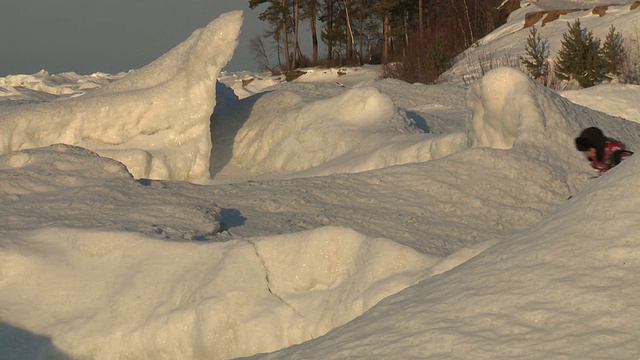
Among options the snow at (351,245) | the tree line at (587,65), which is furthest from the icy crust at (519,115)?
the tree line at (587,65)

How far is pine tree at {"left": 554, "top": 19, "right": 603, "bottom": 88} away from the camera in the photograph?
24.5 m

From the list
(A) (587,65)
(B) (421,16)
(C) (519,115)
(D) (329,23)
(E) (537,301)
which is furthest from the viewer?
(D) (329,23)

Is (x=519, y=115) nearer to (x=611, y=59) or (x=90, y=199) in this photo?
(x=90, y=199)

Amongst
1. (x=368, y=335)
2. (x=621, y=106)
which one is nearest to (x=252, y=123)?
(x=621, y=106)

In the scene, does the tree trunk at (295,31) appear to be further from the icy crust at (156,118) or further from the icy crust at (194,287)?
the icy crust at (194,287)

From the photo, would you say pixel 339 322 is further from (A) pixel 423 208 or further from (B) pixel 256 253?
(A) pixel 423 208

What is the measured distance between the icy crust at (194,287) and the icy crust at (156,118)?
8.08m

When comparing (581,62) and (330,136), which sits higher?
(330,136)

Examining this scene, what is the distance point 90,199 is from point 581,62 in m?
18.5

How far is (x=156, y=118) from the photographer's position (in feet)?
51.7

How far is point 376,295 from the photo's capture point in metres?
6.09

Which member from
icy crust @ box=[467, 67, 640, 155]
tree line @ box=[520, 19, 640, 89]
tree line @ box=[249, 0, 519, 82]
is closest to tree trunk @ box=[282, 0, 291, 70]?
tree line @ box=[249, 0, 519, 82]

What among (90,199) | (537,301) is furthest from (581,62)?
(537,301)

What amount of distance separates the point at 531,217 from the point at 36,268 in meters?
4.71
